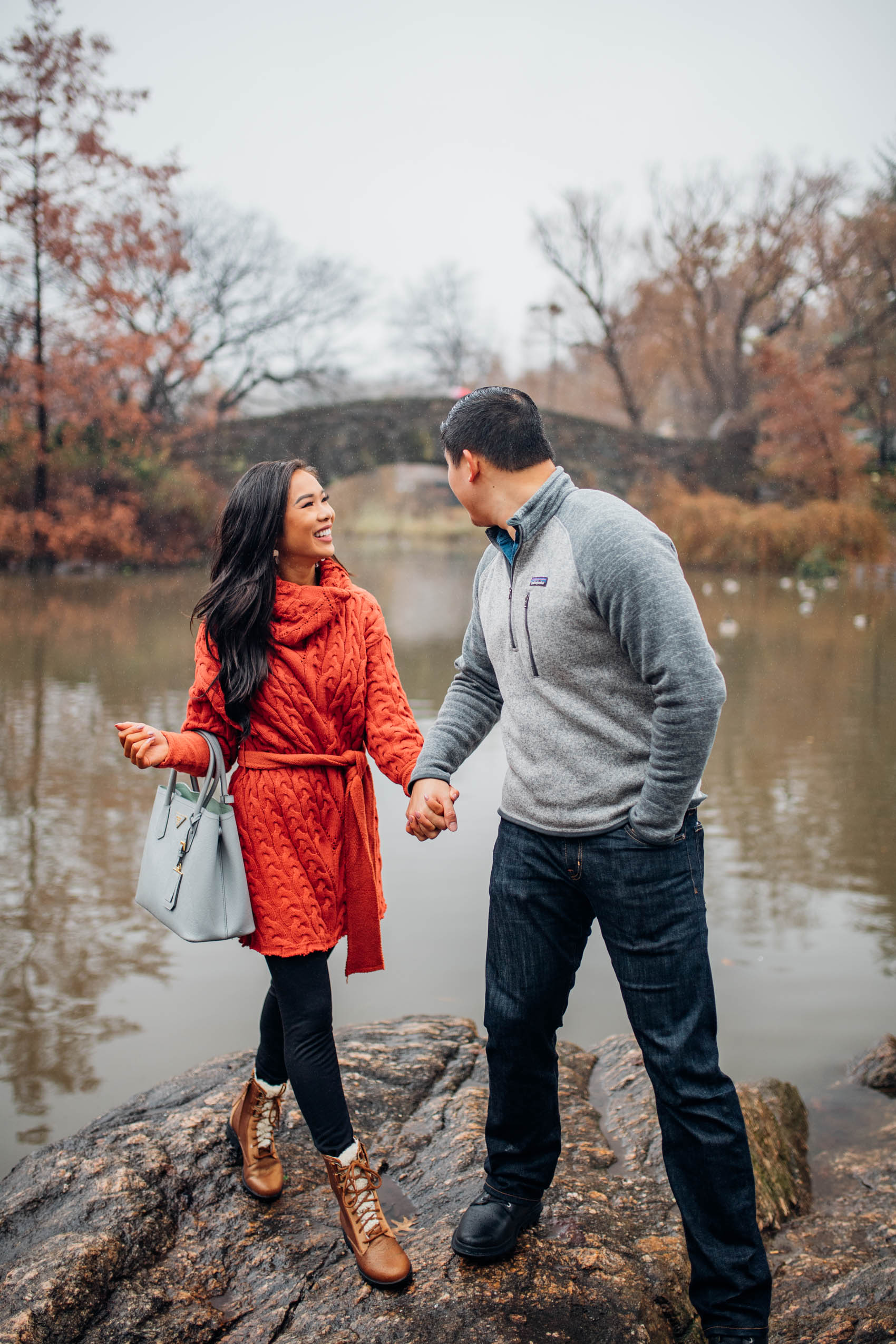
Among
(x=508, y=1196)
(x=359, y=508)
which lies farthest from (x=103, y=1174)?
(x=359, y=508)

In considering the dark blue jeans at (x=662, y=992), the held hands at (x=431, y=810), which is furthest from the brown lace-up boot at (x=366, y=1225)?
the held hands at (x=431, y=810)

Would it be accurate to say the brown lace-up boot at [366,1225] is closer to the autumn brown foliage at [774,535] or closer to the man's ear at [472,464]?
the man's ear at [472,464]

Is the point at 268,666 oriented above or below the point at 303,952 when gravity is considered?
above

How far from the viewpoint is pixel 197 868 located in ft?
6.32

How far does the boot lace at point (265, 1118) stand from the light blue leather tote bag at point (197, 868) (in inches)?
16.7

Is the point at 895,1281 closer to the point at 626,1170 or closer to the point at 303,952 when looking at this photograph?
the point at 626,1170

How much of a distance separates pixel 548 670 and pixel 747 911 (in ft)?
8.54

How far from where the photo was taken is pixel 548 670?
181cm

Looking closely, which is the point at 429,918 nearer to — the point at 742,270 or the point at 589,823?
the point at 589,823

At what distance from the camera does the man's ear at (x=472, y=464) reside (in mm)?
1884

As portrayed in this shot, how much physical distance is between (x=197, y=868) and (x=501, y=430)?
3.17 ft

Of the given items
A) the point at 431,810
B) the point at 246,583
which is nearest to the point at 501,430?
the point at 246,583

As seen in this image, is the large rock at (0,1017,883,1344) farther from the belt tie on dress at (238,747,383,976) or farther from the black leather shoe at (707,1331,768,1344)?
the belt tie on dress at (238,747,383,976)

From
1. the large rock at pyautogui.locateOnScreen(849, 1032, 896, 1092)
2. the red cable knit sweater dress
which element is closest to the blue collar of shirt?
the red cable knit sweater dress
